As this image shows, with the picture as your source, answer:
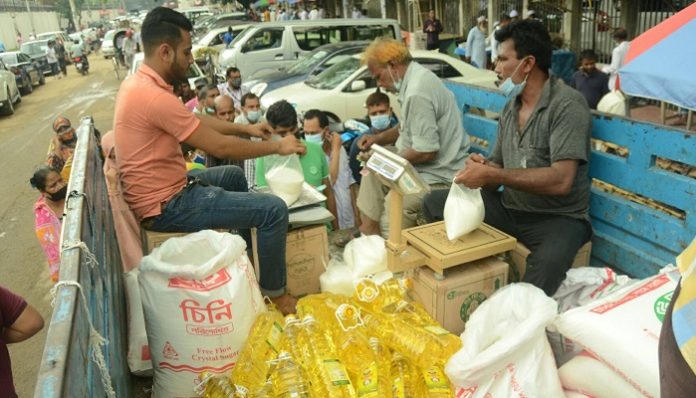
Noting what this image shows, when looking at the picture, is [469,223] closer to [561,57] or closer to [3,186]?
[3,186]

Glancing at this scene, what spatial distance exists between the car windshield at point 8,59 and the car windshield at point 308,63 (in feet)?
47.5

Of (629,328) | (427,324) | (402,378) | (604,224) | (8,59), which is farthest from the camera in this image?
(8,59)

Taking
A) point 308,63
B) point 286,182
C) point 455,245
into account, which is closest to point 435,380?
point 455,245

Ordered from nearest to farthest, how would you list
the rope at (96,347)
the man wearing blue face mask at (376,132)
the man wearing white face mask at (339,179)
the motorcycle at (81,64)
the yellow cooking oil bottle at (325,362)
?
1. the rope at (96,347)
2. the yellow cooking oil bottle at (325,362)
3. the man wearing white face mask at (339,179)
4. the man wearing blue face mask at (376,132)
5. the motorcycle at (81,64)

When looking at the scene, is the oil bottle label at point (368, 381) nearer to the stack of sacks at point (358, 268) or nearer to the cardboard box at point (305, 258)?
the stack of sacks at point (358, 268)

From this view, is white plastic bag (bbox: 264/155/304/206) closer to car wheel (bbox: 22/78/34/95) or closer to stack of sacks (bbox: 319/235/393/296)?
stack of sacks (bbox: 319/235/393/296)

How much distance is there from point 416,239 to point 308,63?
7.95 m

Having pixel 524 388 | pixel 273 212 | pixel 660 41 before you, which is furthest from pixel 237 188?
pixel 660 41

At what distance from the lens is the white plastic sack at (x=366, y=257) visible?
3109mm

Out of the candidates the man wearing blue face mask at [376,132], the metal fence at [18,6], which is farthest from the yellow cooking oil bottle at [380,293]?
the metal fence at [18,6]

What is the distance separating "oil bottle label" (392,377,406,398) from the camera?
7.30ft

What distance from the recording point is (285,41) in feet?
42.9

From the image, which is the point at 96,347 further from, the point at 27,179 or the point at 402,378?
the point at 27,179

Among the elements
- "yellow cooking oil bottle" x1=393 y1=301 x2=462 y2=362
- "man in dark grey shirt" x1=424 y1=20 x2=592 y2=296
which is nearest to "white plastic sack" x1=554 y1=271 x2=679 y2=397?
"yellow cooking oil bottle" x1=393 y1=301 x2=462 y2=362
